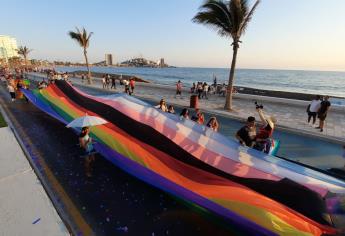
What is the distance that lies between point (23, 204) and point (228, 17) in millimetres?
14907

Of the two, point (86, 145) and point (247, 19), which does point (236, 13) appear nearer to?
point (247, 19)

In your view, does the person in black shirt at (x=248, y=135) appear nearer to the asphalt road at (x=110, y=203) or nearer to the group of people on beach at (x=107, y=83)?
the asphalt road at (x=110, y=203)

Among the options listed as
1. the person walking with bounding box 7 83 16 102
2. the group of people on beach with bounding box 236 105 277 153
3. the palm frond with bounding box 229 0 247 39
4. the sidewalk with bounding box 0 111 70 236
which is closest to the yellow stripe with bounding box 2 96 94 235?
the sidewalk with bounding box 0 111 70 236

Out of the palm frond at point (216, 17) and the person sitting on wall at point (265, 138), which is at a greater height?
the palm frond at point (216, 17)

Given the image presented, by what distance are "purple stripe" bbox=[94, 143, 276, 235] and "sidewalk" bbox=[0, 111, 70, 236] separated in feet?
6.77

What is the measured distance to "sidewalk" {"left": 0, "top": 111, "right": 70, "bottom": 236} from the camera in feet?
15.0

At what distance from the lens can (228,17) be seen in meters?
15.2

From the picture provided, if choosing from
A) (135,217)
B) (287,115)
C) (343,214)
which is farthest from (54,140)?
(287,115)

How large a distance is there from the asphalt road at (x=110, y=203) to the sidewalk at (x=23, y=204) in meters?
0.28

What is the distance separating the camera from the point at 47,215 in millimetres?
4949

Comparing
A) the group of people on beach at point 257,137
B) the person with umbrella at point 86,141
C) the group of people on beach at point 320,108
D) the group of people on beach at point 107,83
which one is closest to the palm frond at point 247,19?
the group of people on beach at point 320,108

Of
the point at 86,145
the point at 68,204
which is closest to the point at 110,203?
the point at 68,204

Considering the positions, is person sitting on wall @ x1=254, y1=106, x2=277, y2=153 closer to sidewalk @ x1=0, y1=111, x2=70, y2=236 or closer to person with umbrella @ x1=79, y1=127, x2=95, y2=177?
person with umbrella @ x1=79, y1=127, x2=95, y2=177

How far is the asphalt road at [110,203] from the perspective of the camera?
4742 millimetres
